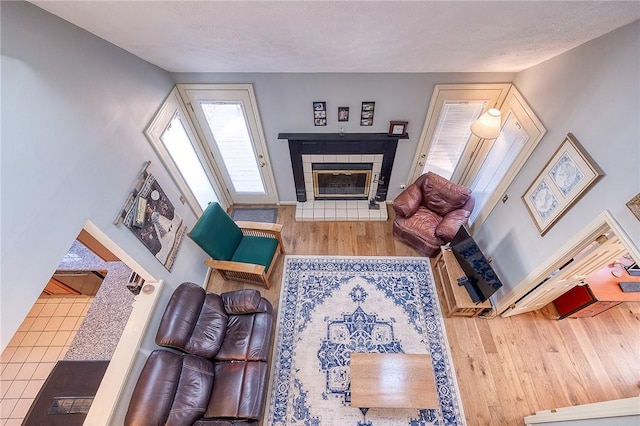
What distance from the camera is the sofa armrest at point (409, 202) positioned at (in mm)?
3811

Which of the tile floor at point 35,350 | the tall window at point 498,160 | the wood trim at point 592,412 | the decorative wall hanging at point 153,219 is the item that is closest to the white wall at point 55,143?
the decorative wall hanging at point 153,219

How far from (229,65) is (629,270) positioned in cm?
464

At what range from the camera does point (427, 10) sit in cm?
157

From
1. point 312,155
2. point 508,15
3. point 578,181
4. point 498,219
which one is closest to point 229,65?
point 312,155

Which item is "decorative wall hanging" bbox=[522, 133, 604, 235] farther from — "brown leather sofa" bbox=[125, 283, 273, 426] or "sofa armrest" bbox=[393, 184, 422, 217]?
"brown leather sofa" bbox=[125, 283, 273, 426]

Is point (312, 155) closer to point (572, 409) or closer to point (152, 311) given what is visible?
point (152, 311)

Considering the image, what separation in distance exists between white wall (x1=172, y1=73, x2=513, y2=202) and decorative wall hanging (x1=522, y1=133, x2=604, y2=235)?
1273 mm

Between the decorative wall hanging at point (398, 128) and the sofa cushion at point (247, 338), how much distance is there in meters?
2.57

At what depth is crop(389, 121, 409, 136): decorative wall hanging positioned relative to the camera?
3.45 m

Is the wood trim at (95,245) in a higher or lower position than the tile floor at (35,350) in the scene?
higher

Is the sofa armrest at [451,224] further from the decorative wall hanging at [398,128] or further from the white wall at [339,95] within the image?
the decorative wall hanging at [398,128]

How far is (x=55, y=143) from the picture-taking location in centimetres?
170

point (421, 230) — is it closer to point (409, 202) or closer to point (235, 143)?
point (409, 202)

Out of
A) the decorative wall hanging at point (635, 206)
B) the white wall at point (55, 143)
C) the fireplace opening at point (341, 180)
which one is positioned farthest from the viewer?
the fireplace opening at point (341, 180)
